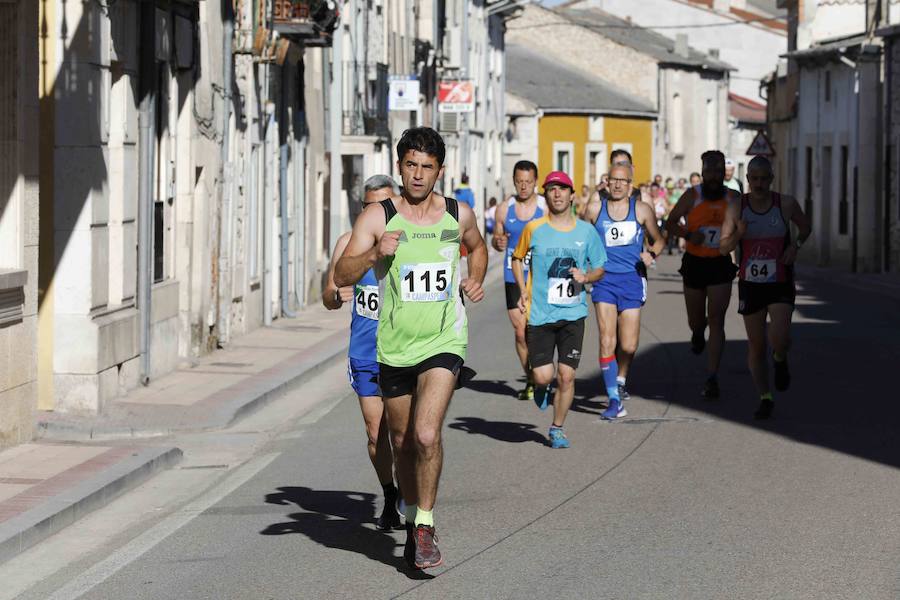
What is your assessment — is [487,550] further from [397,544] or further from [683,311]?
[683,311]

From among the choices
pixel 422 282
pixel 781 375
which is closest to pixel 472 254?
pixel 422 282

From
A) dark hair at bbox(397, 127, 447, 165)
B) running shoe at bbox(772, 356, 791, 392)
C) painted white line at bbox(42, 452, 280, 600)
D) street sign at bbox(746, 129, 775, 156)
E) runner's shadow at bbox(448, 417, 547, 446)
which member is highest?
street sign at bbox(746, 129, 775, 156)

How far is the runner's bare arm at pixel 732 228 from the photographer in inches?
497

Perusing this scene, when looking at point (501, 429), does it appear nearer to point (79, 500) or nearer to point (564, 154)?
point (79, 500)

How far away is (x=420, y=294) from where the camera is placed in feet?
24.3

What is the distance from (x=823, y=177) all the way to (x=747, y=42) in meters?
46.2

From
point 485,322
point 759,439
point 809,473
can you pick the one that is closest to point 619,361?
point 759,439

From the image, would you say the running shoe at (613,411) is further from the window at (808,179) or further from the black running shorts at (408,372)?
the window at (808,179)

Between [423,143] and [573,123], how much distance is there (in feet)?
208

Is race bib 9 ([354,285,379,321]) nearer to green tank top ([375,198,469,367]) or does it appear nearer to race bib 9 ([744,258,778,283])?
green tank top ([375,198,469,367])

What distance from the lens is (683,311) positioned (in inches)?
961

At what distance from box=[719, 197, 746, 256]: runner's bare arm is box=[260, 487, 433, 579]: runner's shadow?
164 inches

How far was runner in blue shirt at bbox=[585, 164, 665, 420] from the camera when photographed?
13.0 metres

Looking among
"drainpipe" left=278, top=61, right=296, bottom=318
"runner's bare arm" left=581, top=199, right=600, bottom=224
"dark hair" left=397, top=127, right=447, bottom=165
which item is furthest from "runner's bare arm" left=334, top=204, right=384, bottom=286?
"drainpipe" left=278, top=61, right=296, bottom=318
